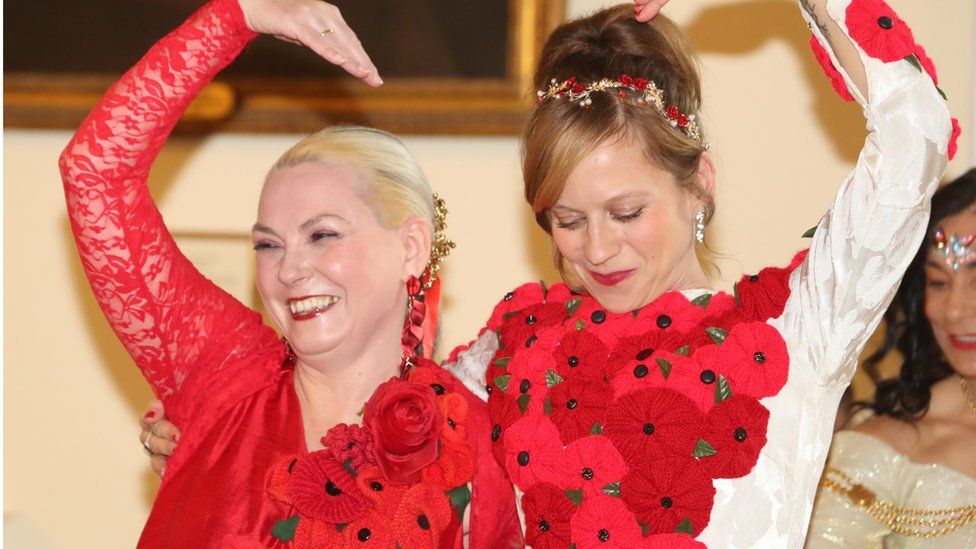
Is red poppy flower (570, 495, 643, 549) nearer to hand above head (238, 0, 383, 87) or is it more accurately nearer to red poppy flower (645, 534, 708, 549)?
red poppy flower (645, 534, 708, 549)

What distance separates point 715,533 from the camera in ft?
5.42

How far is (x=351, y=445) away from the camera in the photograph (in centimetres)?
179

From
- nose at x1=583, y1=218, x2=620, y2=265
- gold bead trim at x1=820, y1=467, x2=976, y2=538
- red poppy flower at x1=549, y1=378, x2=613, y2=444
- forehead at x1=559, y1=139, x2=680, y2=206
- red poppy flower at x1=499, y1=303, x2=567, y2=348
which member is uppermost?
forehead at x1=559, y1=139, x2=680, y2=206

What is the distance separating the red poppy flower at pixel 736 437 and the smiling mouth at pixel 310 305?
0.58 meters

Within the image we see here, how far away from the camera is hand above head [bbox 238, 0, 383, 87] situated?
71.2 inches

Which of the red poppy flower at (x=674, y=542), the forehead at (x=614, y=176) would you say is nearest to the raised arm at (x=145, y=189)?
the forehead at (x=614, y=176)

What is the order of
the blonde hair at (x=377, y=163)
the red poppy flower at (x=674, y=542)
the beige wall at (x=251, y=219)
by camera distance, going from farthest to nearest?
1. the beige wall at (x=251, y=219)
2. the blonde hair at (x=377, y=163)
3. the red poppy flower at (x=674, y=542)

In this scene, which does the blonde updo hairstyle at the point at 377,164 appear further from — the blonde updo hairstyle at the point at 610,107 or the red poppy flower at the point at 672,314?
the red poppy flower at the point at 672,314

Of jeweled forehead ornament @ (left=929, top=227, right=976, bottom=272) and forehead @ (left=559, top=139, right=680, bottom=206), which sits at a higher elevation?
forehead @ (left=559, top=139, right=680, bottom=206)

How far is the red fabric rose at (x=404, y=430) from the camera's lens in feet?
5.66

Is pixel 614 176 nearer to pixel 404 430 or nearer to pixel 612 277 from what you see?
pixel 612 277

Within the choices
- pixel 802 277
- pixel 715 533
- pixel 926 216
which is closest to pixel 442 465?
pixel 715 533

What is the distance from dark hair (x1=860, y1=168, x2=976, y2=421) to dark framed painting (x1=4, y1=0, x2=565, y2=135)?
0.83m

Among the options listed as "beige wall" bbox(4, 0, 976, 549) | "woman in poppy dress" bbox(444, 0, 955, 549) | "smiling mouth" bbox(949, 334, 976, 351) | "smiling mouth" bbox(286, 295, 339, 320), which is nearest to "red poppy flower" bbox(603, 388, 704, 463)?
"woman in poppy dress" bbox(444, 0, 955, 549)
